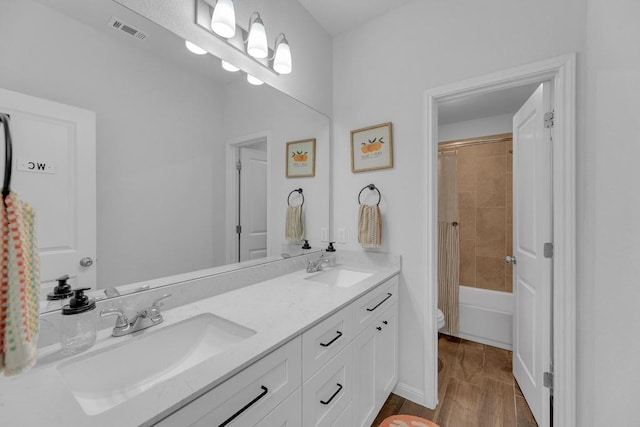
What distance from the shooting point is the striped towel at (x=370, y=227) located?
1841mm

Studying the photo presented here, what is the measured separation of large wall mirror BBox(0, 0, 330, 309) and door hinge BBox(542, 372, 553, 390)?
5.48 ft

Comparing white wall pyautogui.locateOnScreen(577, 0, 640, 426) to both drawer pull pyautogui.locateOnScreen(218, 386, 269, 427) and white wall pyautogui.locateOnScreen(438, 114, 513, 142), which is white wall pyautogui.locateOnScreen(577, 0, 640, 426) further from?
white wall pyautogui.locateOnScreen(438, 114, 513, 142)

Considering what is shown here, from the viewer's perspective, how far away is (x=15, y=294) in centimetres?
40

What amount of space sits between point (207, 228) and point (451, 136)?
2.91 meters

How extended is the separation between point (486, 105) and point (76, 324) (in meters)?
3.20

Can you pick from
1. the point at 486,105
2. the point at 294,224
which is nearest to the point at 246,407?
the point at 294,224

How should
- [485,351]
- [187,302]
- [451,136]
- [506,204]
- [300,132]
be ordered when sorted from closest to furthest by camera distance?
[187,302], [300,132], [485,351], [506,204], [451,136]

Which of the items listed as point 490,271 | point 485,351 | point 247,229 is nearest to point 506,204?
point 490,271

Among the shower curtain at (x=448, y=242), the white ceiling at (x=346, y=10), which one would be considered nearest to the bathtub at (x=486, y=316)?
the shower curtain at (x=448, y=242)

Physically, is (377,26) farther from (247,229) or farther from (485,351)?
(485,351)

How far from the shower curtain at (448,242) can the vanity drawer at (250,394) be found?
2.36 metres

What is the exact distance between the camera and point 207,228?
1300mm

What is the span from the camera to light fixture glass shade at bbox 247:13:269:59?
137cm

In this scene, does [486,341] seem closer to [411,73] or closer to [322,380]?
[322,380]
